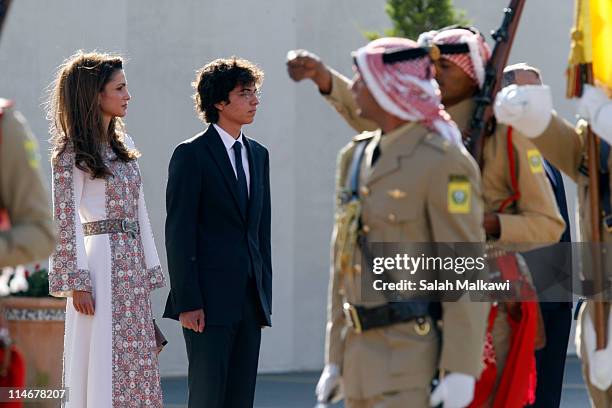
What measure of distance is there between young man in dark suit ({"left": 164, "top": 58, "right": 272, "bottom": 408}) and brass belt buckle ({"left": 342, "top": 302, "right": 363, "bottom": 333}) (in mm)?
2398

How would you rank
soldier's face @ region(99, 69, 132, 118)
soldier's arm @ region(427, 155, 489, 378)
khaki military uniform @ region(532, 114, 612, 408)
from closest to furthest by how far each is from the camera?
1. soldier's arm @ region(427, 155, 489, 378)
2. khaki military uniform @ region(532, 114, 612, 408)
3. soldier's face @ region(99, 69, 132, 118)

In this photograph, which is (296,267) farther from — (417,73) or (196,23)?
(417,73)

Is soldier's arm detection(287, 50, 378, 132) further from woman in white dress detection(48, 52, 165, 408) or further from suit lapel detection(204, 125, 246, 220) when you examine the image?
woman in white dress detection(48, 52, 165, 408)

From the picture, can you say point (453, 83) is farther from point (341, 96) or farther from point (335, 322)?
point (335, 322)

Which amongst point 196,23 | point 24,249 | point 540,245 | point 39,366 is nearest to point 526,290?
point 540,245

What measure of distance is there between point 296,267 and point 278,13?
91.1 inches

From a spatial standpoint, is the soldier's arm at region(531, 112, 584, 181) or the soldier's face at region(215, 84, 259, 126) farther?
the soldier's face at region(215, 84, 259, 126)

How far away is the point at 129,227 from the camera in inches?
294

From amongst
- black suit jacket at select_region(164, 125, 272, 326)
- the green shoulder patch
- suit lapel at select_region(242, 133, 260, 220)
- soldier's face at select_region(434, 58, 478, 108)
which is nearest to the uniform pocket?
the green shoulder patch

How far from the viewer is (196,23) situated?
12906 mm

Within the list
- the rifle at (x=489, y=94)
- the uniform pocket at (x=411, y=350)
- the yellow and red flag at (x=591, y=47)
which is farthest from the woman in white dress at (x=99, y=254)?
the uniform pocket at (x=411, y=350)

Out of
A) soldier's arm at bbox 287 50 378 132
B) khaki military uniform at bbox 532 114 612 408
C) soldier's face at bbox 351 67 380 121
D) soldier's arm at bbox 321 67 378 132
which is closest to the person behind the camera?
soldier's face at bbox 351 67 380 121

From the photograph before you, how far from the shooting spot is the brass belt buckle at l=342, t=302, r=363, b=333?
5.02m

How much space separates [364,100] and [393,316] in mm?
762
